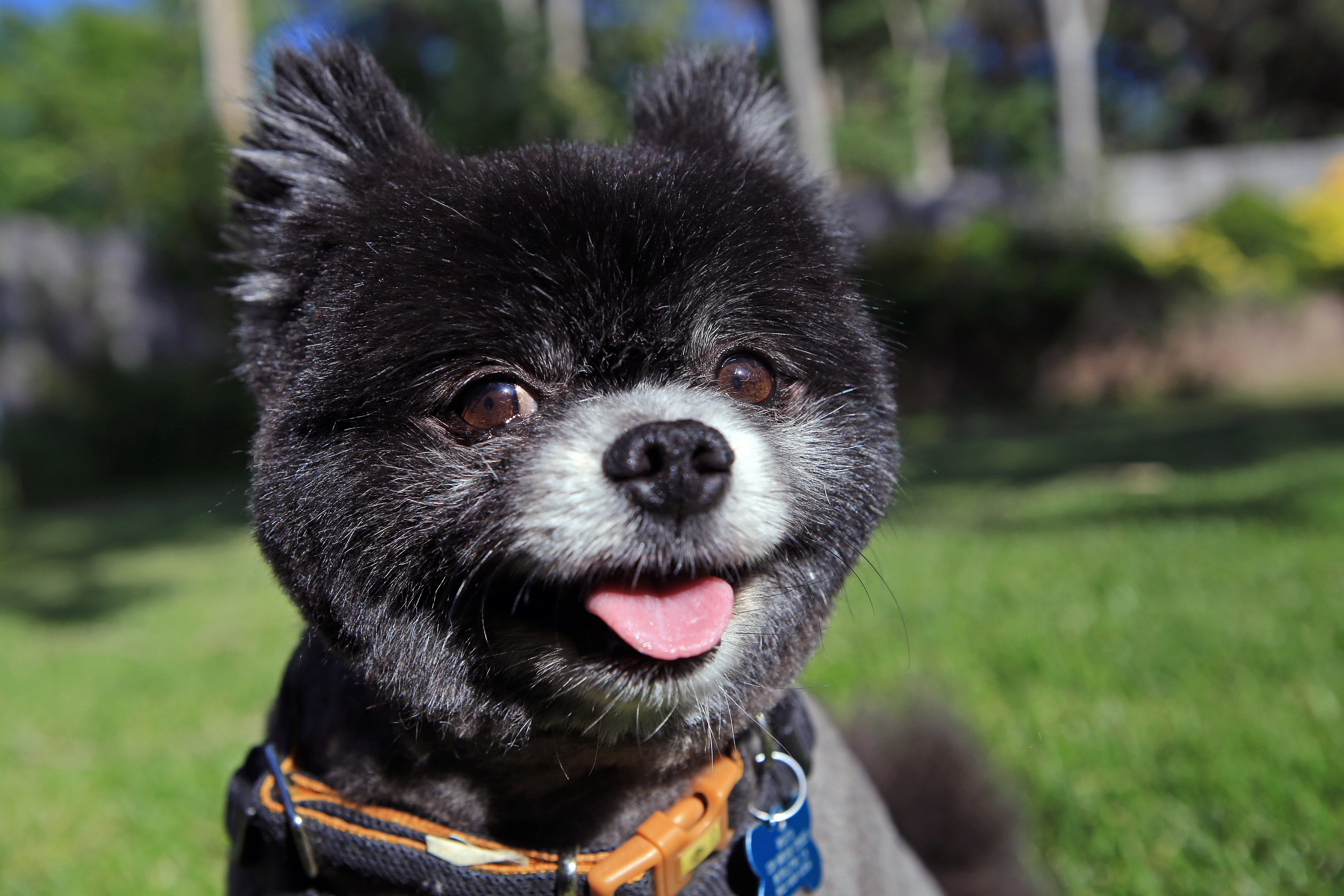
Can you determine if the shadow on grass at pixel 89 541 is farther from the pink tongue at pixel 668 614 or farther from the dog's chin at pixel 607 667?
the pink tongue at pixel 668 614

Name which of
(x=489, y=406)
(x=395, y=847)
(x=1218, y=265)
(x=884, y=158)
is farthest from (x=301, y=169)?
(x=884, y=158)

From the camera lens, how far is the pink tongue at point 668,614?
149 centimetres

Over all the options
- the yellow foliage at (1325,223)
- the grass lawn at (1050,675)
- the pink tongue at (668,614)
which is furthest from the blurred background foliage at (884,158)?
the grass lawn at (1050,675)

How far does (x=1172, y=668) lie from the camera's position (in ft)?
11.9

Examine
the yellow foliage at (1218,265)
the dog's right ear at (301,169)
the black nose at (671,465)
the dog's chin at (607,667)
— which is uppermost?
the yellow foliage at (1218,265)

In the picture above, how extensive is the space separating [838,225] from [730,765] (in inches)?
40.2

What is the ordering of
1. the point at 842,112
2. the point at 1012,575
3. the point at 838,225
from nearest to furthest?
1. the point at 838,225
2. the point at 1012,575
3. the point at 842,112

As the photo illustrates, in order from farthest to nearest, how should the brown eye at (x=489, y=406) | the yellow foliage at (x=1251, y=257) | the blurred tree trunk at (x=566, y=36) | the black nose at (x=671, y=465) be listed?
the blurred tree trunk at (x=566, y=36) → the yellow foliage at (x=1251, y=257) → the brown eye at (x=489, y=406) → the black nose at (x=671, y=465)

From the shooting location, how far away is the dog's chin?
4.89 ft

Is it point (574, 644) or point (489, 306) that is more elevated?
point (489, 306)

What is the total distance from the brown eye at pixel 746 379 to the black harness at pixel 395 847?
58cm

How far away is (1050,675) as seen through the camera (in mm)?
3678

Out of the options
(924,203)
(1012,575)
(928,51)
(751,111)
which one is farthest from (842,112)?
(751,111)

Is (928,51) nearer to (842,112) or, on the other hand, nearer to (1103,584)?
(842,112)
